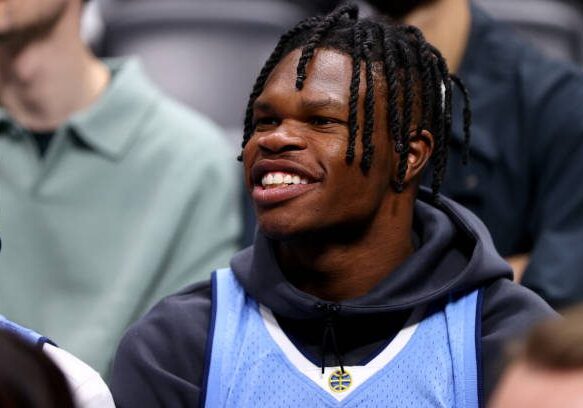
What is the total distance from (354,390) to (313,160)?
31 cm

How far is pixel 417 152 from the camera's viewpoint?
6.50 feet

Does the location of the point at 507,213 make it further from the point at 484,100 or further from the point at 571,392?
the point at 571,392

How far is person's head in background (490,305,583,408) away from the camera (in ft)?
3.87

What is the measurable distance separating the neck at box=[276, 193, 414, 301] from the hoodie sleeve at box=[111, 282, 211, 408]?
0.14 metres

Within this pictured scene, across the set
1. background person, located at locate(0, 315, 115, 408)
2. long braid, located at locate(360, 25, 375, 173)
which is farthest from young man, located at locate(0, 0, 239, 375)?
background person, located at locate(0, 315, 115, 408)

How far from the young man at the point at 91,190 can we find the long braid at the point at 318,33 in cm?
70

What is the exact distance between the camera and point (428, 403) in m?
1.81

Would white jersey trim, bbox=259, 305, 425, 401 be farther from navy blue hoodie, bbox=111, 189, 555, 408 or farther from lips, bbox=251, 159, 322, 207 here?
lips, bbox=251, 159, 322, 207

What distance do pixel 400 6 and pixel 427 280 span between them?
0.96 meters

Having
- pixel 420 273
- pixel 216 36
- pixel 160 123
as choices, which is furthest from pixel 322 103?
pixel 216 36

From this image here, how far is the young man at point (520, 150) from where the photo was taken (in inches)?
96.0

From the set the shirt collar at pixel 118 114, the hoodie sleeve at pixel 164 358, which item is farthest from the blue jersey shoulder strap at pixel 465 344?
the shirt collar at pixel 118 114

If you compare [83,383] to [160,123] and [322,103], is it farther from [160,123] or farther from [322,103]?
[160,123]

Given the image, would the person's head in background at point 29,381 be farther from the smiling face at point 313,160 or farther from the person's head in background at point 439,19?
the person's head in background at point 439,19
